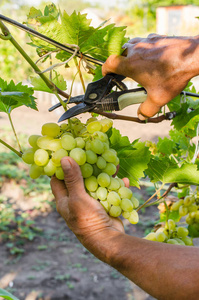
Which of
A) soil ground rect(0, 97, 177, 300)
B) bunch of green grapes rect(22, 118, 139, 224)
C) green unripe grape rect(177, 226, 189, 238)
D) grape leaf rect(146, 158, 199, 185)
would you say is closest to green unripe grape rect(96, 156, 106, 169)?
bunch of green grapes rect(22, 118, 139, 224)

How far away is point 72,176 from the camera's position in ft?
2.76

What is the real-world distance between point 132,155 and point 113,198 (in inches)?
12.1

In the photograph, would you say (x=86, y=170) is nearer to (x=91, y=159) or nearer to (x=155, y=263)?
(x=91, y=159)

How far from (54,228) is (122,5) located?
17011 millimetres

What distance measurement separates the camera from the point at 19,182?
4367 millimetres

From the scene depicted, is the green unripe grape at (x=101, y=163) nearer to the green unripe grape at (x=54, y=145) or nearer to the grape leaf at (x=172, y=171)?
the green unripe grape at (x=54, y=145)

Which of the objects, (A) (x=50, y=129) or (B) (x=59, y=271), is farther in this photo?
(B) (x=59, y=271)

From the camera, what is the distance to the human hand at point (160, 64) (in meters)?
0.96

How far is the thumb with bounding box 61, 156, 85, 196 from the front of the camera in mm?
827

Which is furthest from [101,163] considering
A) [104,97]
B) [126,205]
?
[104,97]

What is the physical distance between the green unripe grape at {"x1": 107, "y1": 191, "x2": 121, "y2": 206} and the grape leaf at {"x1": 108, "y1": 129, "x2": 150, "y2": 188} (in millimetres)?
263

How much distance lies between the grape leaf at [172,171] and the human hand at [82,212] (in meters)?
0.34

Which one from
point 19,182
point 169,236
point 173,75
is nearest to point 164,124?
point 19,182

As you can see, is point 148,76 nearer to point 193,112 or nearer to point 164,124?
point 193,112
